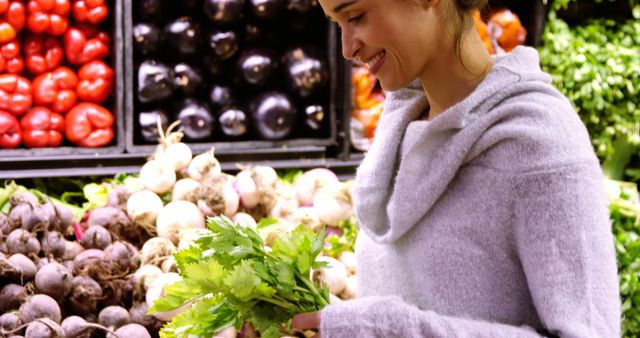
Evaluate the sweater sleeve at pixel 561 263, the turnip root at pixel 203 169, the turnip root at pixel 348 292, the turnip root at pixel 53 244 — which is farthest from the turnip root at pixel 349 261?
the sweater sleeve at pixel 561 263

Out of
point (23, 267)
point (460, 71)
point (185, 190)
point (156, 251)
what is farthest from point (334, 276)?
point (460, 71)

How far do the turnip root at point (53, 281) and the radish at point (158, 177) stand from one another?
72cm

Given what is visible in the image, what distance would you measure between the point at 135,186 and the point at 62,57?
0.85 m

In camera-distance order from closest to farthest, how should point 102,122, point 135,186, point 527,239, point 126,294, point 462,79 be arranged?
1. point 527,239
2. point 462,79
3. point 126,294
4. point 135,186
5. point 102,122

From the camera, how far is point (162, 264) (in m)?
2.60

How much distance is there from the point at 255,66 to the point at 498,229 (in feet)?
8.41

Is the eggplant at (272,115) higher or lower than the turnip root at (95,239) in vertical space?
higher

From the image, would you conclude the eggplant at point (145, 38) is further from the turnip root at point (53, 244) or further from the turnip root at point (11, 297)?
the turnip root at point (11, 297)

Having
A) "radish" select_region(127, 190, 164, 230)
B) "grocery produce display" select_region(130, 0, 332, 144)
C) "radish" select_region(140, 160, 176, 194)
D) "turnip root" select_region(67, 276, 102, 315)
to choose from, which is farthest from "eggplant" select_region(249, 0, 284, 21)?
"turnip root" select_region(67, 276, 102, 315)

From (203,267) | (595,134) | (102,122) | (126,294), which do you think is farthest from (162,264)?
(595,134)

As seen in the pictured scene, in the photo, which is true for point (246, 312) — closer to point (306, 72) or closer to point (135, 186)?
point (135, 186)

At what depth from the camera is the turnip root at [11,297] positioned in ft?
7.16

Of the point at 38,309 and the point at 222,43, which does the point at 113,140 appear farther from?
the point at 38,309

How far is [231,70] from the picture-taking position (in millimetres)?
3730
